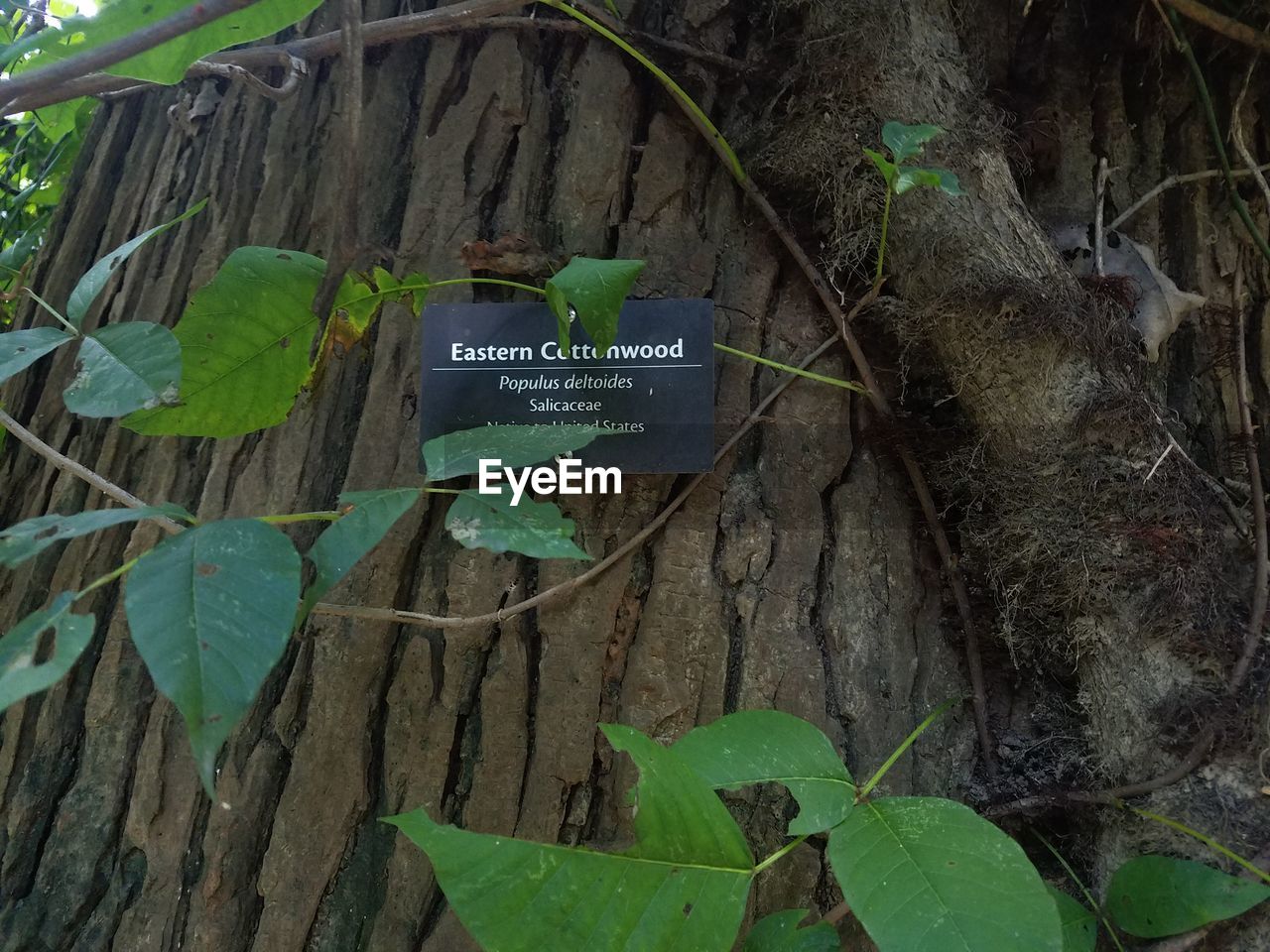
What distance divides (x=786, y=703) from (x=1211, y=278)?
86cm

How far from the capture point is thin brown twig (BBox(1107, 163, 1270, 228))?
1208mm

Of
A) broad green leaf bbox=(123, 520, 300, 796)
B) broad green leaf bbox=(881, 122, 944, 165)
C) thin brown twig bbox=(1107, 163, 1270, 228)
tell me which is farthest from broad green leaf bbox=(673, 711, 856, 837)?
thin brown twig bbox=(1107, 163, 1270, 228)

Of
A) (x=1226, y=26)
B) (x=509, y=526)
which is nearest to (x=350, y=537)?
(x=509, y=526)

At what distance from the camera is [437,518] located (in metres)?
1.04

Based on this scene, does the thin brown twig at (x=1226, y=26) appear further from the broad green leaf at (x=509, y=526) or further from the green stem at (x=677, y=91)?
the broad green leaf at (x=509, y=526)

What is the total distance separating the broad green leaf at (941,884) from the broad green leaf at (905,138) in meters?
0.66

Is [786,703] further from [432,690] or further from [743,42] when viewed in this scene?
[743,42]

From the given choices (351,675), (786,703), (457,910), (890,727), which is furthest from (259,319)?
(890,727)

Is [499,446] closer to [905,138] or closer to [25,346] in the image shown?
[25,346]

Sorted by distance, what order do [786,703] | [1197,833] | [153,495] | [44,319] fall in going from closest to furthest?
1. [1197,833]
2. [786,703]
3. [153,495]
4. [44,319]

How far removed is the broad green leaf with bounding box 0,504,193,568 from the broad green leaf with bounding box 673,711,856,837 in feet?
1.52

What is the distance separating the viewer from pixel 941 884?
0.65m

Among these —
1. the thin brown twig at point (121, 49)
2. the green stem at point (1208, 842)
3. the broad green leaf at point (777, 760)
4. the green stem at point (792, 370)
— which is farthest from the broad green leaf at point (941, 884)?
the thin brown twig at point (121, 49)

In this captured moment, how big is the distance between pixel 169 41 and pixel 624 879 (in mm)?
729
